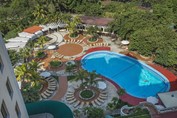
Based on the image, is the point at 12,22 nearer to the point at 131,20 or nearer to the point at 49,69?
the point at 49,69

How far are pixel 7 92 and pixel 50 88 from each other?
2577 cm

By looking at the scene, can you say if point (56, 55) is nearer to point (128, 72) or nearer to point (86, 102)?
point (128, 72)

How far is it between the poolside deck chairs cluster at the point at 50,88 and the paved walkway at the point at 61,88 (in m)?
0.83

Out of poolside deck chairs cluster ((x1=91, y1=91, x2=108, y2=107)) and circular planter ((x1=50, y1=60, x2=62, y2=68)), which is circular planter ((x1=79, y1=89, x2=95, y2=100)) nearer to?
poolside deck chairs cluster ((x1=91, y1=91, x2=108, y2=107))

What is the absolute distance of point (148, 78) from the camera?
4747 cm

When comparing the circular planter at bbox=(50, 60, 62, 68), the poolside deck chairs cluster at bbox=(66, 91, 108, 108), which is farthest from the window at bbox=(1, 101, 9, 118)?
the circular planter at bbox=(50, 60, 62, 68)

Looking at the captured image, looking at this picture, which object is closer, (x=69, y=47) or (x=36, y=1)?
(x=69, y=47)

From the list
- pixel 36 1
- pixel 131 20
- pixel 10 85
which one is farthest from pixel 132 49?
pixel 10 85

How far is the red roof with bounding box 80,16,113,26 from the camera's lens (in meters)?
59.9

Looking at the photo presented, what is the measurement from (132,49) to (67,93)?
708 inches

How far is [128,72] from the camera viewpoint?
161 feet

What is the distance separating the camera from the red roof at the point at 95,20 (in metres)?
59.9

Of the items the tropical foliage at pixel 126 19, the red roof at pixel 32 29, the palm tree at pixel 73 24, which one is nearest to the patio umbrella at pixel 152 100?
the tropical foliage at pixel 126 19

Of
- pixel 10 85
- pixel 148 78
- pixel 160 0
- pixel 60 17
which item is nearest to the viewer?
pixel 10 85
